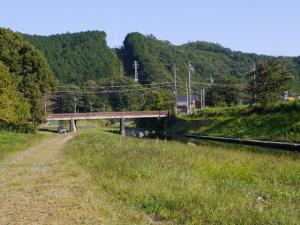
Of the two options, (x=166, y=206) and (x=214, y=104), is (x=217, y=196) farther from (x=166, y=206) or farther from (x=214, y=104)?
(x=214, y=104)

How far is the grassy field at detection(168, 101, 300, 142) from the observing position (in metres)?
40.9

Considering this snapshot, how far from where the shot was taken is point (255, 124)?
1909 inches

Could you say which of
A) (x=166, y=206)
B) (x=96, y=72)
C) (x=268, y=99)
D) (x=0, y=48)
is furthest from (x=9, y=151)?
(x=96, y=72)

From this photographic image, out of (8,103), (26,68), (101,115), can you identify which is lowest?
(101,115)

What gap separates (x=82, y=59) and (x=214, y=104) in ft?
347

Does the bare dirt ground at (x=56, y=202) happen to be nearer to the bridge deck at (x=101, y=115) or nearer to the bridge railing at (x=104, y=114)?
the bridge deck at (x=101, y=115)

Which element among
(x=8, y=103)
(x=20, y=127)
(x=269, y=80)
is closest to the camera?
(x=8, y=103)

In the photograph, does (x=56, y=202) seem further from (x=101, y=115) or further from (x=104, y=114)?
(x=104, y=114)

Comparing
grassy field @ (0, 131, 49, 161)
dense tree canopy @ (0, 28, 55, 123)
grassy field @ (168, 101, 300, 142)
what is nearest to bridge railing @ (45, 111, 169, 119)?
grassy field @ (168, 101, 300, 142)

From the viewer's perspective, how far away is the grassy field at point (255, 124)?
40.9 m

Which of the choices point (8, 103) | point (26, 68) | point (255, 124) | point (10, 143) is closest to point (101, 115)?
point (26, 68)

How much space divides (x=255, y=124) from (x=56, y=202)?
40.3 m

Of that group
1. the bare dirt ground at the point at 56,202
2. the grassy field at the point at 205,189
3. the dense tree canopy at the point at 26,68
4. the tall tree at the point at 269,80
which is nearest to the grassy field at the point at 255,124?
the tall tree at the point at 269,80

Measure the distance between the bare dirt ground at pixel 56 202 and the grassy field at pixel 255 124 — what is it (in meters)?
26.0
